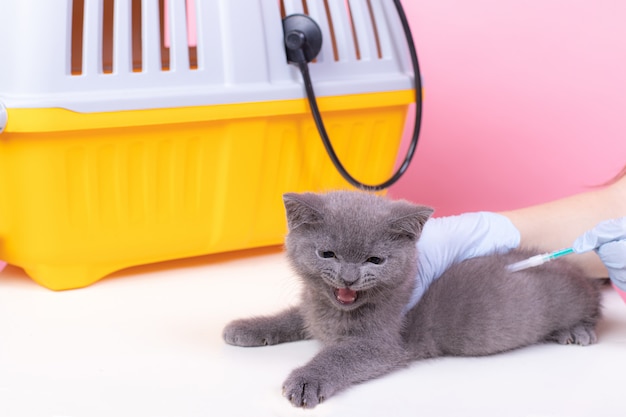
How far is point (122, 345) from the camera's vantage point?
1.01 metres

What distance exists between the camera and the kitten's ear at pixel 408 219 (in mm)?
855

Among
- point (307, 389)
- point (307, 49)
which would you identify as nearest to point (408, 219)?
point (307, 389)

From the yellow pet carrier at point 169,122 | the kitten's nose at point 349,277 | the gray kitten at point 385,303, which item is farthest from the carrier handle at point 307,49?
the kitten's nose at point 349,277

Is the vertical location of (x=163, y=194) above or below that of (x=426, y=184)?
above

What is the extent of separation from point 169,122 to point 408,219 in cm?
49

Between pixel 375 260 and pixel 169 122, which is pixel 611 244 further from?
pixel 169 122

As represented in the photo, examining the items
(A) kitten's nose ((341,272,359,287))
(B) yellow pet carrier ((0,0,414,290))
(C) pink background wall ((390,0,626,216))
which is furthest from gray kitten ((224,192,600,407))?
(C) pink background wall ((390,0,626,216))

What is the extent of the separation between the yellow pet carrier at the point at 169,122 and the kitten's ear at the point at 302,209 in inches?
14.9

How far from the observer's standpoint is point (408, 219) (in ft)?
2.81

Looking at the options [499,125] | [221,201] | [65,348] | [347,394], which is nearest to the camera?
[347,394]

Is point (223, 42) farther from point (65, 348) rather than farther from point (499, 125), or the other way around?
point (499, 125)

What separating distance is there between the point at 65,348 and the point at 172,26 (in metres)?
0.52

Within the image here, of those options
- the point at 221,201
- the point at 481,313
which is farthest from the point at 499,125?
the point at 481,313

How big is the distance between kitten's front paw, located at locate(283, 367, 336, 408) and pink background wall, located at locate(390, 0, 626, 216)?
3.80 ft
